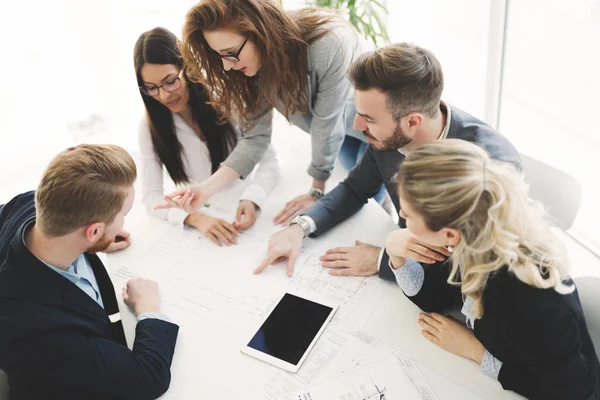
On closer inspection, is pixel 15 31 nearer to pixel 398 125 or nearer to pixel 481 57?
pixel 398 125

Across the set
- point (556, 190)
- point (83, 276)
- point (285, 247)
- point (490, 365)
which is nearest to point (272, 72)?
point (285, 247)

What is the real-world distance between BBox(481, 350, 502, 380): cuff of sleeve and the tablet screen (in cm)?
41

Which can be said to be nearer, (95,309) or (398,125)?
(95,309)

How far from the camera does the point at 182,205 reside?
1734 mm

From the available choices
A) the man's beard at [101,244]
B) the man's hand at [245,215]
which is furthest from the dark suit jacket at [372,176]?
the man's beard at [101,244]

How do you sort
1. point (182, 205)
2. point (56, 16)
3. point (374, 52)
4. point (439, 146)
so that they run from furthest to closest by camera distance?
point (56, 16)
point (182, 205)
point (374, 52)
point (439, 146)

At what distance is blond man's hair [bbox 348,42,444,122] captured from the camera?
1365 mm

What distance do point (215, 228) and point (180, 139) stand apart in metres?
0.49

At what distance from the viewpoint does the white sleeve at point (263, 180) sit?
5.88ft

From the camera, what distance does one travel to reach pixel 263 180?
1.89 meters

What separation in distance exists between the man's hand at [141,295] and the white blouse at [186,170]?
1.13 ft

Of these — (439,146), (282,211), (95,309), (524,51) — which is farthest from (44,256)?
(524,51)

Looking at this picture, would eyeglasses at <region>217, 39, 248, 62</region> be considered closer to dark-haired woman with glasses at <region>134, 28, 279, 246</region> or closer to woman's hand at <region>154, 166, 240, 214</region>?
dark-haired woman with glasses at <region>134, 28, 279, 246</region>

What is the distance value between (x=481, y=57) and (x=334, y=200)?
1.56 meters
